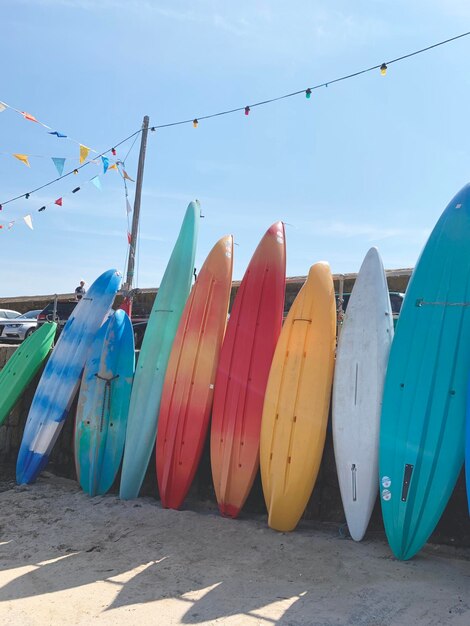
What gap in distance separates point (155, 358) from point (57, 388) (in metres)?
1.14

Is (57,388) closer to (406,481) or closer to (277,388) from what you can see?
(277,388)

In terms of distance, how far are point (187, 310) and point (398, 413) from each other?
2.08 m

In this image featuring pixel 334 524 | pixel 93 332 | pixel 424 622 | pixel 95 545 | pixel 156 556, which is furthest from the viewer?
pixel 93 332

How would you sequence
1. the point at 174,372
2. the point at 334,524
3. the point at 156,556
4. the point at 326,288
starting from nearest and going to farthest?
the point at 156,556
the point at 334,524
the point at 326,288
the point at 174,372

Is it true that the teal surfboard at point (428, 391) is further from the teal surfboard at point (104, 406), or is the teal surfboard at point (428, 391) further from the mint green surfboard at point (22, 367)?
the mint green surfboard at point (22, 367)

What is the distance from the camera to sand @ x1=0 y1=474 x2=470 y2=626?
267 centimetres

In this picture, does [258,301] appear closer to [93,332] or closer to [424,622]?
[93,332]

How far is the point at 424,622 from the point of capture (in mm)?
2561

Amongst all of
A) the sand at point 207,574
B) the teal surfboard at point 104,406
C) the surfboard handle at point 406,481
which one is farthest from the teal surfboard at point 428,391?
the teal surfboard at point 104,406

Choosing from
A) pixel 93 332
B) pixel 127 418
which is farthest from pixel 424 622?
pixel 93 332

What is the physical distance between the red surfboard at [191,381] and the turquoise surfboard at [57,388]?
3.82ft

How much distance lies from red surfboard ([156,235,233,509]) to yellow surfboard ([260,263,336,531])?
603 millimetres

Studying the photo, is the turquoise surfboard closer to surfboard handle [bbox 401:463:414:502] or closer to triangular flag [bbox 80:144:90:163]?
triangular flag [bbox 80:144:90:163]

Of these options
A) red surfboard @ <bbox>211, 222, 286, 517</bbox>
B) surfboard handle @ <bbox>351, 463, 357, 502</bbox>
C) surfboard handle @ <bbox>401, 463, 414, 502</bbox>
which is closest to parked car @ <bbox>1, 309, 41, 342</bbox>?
red surfboard @ <bbox>211, 222, 286, 517</bbox>
